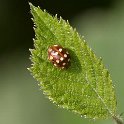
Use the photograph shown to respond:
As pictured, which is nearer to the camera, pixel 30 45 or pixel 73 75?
pixel 73 75

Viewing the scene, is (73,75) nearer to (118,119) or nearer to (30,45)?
(118,119)

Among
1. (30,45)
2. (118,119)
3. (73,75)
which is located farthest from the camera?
(30,45)

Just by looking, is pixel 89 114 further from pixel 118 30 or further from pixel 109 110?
pixel 118 30

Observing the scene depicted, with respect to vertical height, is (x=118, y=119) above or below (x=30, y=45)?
below

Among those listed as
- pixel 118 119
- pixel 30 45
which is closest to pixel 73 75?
pixel 118 119

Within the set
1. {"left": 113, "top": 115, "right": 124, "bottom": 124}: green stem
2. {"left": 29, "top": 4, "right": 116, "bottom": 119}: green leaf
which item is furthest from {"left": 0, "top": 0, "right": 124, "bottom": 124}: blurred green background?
{"left": 113, "top": 115, "right": 124, "bottom": 124}: green stem

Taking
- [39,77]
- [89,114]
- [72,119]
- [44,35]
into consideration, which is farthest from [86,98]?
[72,119]

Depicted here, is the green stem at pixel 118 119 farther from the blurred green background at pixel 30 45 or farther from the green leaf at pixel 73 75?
the blurred green background at pixel 30 45
